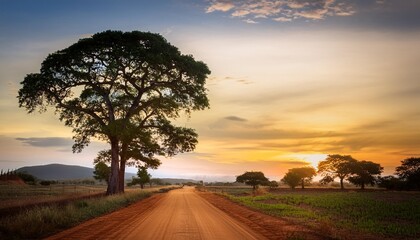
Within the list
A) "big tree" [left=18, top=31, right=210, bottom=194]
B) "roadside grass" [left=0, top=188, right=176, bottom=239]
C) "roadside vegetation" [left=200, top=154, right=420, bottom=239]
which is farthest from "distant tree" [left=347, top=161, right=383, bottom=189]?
"roadside grass" [left=0, top=188, right=176, bottom=239]

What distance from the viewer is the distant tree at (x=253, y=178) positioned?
108 m

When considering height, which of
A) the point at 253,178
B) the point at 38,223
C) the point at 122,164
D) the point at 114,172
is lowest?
the point at 38,223

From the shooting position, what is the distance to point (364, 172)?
84688 mm

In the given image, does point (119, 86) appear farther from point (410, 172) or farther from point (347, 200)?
point (410, 172)

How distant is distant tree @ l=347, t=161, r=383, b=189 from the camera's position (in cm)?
8381

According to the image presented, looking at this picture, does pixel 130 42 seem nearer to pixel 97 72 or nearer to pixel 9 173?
pixel 97 72

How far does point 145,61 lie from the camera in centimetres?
2970

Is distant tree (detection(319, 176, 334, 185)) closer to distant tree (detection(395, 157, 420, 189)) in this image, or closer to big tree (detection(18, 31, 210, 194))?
distant tree (detection(395, 157, 420, 189))

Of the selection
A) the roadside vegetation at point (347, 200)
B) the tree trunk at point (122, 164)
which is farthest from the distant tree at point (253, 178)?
the tree trunk at point (122, 164)

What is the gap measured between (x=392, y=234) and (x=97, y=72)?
2592cm

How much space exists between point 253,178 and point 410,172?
4743 cm

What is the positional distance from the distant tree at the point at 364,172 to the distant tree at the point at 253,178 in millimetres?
28674

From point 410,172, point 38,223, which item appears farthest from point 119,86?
point 410,172

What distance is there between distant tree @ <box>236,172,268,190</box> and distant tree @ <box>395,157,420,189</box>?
141 feet
